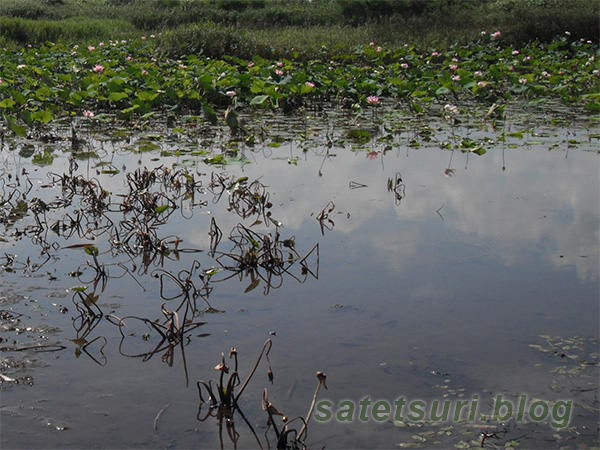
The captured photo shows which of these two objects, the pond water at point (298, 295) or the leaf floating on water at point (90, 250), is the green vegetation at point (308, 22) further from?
the leaf floating on water at point (90, 250)

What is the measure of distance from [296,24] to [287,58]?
6.97m

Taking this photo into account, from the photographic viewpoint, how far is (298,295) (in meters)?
2.99

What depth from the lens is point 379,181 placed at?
4969 millimetres

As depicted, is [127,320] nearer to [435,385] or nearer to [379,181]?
[435,385]

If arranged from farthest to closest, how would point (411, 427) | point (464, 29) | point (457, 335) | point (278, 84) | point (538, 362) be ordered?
point (464, 29), point (278, 84), point (457, 335), point (538, 362), point (411, 427)

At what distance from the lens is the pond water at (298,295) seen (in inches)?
82.0

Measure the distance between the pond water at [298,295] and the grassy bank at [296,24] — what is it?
7098 millimetres

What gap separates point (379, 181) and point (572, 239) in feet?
5.17

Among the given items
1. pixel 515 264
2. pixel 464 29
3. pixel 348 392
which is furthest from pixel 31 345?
pixel 464 29

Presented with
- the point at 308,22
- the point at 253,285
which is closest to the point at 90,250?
the point at 253,285

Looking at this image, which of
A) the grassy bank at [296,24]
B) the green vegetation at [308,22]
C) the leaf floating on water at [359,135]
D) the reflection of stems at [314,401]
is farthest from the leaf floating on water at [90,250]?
the green vegetation at [308,22]

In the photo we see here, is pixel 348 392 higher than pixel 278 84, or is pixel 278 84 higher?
pixel 278 84

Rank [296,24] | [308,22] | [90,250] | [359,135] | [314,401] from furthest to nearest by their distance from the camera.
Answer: [296,24], [308,22], [359,135], [90,250], [314,401]

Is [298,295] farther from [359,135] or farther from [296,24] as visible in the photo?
[296,24]
